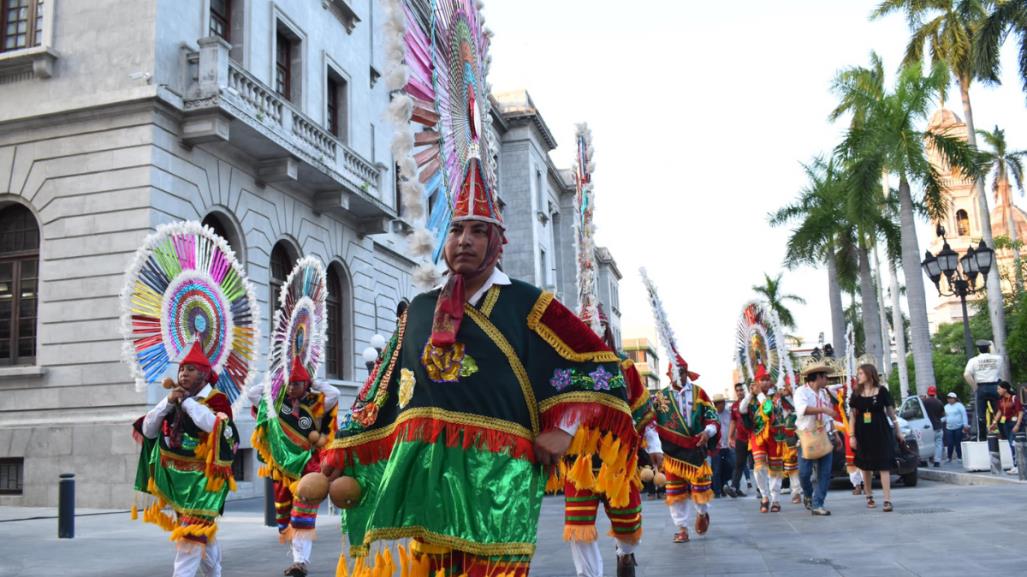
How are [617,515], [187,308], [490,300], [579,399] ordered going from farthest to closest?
1. [187,308]
2. [617,515]
3. [490,300]
4. [579,399]

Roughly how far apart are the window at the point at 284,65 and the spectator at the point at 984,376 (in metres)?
16.1

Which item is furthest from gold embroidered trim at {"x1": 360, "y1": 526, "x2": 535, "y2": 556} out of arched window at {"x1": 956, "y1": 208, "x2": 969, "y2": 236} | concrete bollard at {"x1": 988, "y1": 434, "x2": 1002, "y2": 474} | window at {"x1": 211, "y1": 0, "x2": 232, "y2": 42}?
arched window at {"x1": 956, "y1": 208, "x2": 969, "y2": 236}

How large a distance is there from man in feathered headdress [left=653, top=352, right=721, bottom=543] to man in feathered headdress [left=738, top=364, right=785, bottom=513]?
8.12ft

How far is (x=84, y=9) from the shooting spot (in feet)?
54.0

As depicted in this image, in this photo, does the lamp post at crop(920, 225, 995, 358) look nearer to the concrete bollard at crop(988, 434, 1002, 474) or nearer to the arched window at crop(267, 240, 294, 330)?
the concrete bollard at crop(988, 434, 1002, 474)

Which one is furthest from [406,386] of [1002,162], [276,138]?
[1002,162]

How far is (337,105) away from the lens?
2438 cm

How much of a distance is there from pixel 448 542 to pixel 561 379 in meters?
0.83

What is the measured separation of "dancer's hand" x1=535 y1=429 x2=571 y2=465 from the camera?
12.2 ft

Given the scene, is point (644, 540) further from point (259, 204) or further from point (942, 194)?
point (942, 194)

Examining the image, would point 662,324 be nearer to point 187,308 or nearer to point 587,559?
point 587,559

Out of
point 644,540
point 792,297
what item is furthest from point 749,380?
point 792,297

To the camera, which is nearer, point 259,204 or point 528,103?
point 259,204

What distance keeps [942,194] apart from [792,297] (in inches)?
1221
